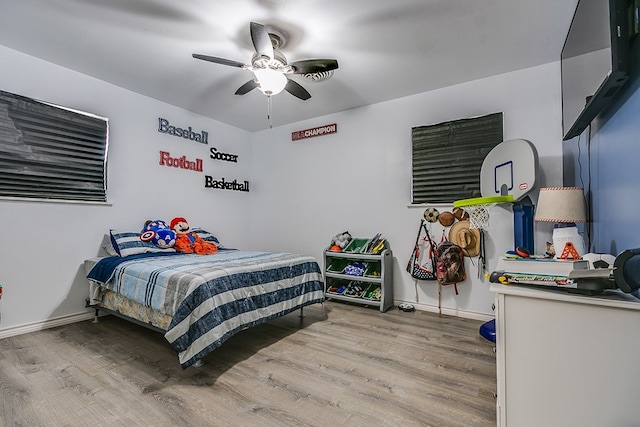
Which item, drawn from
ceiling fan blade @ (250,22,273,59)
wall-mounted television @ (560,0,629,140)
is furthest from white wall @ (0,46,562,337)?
ceiling fan blade @ (250,22,273,59)

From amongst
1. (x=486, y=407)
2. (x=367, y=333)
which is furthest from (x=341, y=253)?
(x=486, y=407)

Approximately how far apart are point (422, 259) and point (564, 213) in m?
1.65

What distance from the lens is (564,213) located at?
1819 mm

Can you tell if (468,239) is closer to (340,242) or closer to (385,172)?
(385,172)

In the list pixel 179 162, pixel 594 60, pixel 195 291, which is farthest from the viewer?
pixel 179 162

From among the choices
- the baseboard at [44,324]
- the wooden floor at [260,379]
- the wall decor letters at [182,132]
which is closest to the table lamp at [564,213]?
the wooden floor at [260,379]

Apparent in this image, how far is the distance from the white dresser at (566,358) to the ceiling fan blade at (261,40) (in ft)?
6.85

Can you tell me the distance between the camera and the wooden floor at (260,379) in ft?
5.00

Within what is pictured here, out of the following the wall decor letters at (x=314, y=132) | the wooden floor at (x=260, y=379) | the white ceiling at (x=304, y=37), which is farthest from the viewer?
the wall decor letters at (x=314, y=132)

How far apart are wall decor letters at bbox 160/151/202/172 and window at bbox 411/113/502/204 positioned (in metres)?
2.95

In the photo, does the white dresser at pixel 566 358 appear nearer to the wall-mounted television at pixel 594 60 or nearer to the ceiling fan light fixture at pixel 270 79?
the wall-mounted television at pixel 594 60

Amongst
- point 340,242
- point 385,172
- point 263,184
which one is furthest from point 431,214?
point 263,184

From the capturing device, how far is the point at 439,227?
3.28 m

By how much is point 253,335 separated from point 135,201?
2.17 meters
